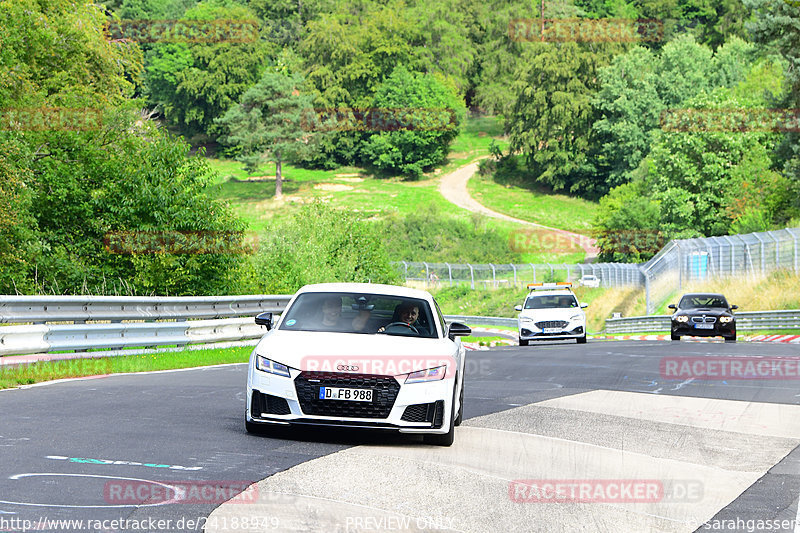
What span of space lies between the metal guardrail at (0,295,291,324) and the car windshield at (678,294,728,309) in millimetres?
13595

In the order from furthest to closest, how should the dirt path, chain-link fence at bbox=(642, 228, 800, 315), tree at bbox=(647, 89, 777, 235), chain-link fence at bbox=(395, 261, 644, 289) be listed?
the dirt path → tree at bbox=(647, 89, 777, 235) → chain-link fence at bbox=(395, 261, 644, 289) → chain-link fence at bbox=(642, 228, 800, 315)

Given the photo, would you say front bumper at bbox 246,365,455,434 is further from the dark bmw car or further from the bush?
the bush

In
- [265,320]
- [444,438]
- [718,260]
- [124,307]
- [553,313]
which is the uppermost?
[265,320]

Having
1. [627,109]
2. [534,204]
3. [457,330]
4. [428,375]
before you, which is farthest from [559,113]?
[428,375]

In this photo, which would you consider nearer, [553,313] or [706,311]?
[553,313]

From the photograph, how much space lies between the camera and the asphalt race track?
21.4 ft

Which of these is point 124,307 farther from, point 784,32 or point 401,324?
point 784,32

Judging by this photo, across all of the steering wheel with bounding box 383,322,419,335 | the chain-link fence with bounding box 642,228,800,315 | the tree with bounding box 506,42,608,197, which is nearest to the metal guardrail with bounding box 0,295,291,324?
the steering wheel with bounding box 383,322,419,335

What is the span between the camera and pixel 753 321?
1588 inches

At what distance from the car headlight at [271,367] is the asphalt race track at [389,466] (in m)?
0.60

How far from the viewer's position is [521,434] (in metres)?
10.8

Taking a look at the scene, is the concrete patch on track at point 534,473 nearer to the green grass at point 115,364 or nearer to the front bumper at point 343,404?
the front bumper at point 343,404

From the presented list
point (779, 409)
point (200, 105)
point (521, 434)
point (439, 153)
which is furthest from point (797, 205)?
point (200, 105)

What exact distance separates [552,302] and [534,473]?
78.7ft
